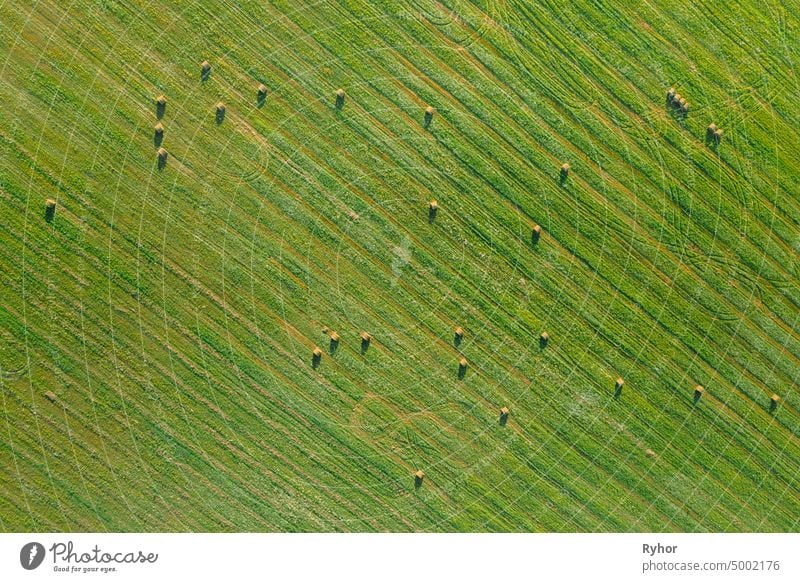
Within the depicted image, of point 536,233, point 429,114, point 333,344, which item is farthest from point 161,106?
point 536,233

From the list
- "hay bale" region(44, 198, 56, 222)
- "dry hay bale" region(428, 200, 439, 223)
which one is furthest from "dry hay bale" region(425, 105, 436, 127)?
"hay bale" region(44, 198, 56, 222)

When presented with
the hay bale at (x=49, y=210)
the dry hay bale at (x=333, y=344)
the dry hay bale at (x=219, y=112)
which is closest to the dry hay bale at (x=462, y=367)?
the dry hay bale at (x=333, y=344)

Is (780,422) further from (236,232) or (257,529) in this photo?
(236,232)

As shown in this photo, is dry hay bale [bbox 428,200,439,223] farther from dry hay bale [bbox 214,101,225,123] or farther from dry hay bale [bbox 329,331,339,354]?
dry hay bale [bbox 214,101,225,123]

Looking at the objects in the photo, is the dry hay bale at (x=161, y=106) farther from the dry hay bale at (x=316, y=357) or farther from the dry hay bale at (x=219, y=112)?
the dry hay bale at (x=316, y=357)

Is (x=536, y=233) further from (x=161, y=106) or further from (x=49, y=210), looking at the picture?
(x=49, y=210)
